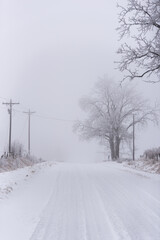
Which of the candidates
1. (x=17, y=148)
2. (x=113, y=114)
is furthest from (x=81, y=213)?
(x=113, y=114)

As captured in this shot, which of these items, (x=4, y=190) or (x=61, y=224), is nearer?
(x=61, y=224)

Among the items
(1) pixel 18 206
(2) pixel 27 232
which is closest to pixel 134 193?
(1) pixel 18 206

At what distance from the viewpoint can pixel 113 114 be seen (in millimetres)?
45219

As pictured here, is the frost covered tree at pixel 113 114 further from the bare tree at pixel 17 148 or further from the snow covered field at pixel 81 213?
the snow covered field at pixel 81 213

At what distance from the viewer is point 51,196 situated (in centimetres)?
1159

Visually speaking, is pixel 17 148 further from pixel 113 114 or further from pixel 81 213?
pixel 81 213

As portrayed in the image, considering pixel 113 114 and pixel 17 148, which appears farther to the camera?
pixel 113 114

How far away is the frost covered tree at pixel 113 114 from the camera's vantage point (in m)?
44.8

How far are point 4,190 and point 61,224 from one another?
5069mm

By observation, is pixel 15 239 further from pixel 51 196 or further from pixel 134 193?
pixel 134 193

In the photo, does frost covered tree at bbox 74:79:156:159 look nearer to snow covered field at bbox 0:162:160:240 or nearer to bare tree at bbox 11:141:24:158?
bare tree at bbox 11:141:24:158

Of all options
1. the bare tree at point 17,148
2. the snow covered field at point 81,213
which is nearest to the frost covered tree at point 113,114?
the bare tree at point 17,148

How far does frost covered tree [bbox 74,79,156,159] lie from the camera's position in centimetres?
4478

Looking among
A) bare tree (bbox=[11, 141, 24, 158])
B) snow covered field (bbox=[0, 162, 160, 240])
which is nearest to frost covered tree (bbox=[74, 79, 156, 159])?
bare tree (bbox=[11, 141, 24, 158])
